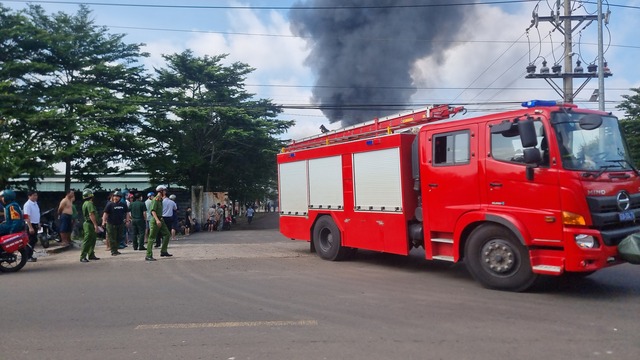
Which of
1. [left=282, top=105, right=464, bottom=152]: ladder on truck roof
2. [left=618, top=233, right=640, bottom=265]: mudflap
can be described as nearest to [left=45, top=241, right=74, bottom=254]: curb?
[left=282, top=105, right=464, bottom=152]: ladder on truck roof

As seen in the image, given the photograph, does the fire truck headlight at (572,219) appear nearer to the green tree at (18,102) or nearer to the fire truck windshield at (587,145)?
the fire truck windshield at (587,145)

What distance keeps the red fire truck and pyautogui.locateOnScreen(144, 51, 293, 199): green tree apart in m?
16.8

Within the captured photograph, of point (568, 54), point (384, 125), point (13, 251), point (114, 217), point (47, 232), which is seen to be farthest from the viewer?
point (568, 54)

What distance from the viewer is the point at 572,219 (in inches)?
244

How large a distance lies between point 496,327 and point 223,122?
78.5 feet

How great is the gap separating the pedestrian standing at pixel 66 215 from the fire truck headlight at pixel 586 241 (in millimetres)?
11873

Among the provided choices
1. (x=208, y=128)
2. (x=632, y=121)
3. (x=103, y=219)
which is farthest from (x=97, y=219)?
(x=632, y=121)

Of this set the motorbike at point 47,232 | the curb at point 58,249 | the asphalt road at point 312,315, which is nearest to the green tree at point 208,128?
the motorbike at point 47,232

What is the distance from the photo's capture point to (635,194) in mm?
6707

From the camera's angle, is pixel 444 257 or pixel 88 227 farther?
pixel 88 227

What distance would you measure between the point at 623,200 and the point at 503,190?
4.95 ft

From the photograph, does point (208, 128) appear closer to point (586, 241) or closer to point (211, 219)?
Result: point (211, 219)

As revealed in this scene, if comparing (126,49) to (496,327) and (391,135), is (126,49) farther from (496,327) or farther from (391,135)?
(496,327)

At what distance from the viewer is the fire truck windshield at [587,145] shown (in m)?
6.44
